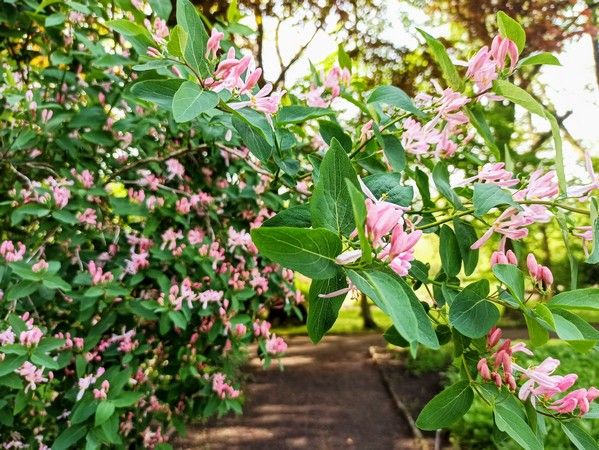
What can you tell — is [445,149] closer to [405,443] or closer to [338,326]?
[405,443]

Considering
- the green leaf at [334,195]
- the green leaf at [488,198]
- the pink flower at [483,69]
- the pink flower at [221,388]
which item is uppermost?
the pink flower at [483,69]

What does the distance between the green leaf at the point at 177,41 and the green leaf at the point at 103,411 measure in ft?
4.11

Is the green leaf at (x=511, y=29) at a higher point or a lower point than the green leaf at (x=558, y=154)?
higher

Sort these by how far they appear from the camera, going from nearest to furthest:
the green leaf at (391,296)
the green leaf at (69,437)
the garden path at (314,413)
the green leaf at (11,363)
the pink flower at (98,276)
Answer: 1. the green leaf at (391,296)
2. the green leaf at (11,363)
3. the green leaf at (69,437)
4. the pink flower at (98,276)
5. the garden path at (314,413)

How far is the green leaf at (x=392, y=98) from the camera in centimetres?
98

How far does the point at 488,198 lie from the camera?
2.71 ft

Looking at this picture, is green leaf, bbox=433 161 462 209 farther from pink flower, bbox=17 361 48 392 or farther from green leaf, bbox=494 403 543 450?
pink flower, bbox=17 361 48 392

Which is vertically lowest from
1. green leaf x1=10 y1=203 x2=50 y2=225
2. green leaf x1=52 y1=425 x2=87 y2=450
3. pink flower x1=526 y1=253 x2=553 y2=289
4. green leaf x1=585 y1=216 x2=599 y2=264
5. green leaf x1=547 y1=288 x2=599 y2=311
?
green leaf x1=52 y1=425 x2=87 y2=450

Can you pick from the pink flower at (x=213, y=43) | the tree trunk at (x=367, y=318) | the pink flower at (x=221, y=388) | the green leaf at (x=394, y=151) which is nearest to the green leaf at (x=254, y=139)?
the pink flower at (x=213, y=43)

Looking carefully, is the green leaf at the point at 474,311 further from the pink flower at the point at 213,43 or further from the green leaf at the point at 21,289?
the green leaf at the point at 21,289

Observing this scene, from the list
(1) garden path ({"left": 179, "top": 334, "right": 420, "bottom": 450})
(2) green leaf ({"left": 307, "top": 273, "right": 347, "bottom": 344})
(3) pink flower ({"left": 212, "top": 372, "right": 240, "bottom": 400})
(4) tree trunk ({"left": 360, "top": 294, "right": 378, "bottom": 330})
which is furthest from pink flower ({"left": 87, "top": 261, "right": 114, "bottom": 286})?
(4) tree trunk ({"left": 360, "top": 294, "right": 378, "bottom": 330})

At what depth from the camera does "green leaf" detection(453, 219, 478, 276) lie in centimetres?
98

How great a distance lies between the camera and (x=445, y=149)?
1.18 m

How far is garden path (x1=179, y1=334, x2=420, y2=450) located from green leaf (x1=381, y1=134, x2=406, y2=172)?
3.73 m
